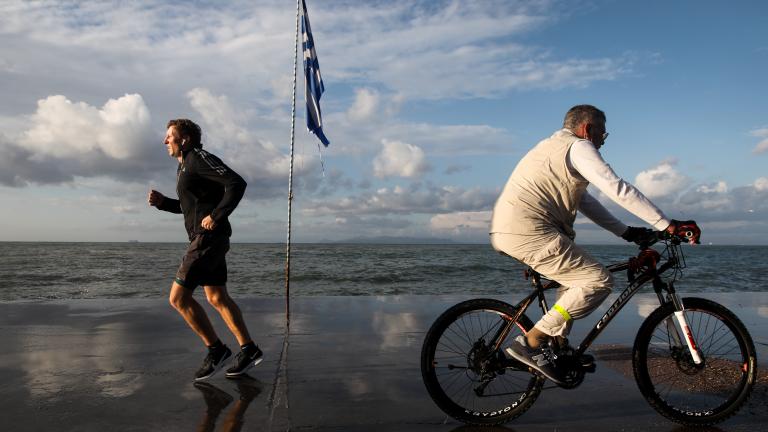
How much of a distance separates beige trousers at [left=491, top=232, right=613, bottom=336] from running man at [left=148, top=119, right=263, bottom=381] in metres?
2.15

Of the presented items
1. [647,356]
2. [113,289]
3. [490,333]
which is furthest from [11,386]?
[113,289]

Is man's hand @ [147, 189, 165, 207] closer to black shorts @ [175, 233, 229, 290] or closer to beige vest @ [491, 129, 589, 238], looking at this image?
black shorts @ [175, 233, 229, 290]

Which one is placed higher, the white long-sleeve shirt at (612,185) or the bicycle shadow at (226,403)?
the white long-sleeve shirt at (612,185)

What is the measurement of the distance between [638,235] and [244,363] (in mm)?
3013

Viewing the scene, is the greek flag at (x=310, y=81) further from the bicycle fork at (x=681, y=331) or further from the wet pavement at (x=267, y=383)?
the bicycle fork at (x=681, y=331)

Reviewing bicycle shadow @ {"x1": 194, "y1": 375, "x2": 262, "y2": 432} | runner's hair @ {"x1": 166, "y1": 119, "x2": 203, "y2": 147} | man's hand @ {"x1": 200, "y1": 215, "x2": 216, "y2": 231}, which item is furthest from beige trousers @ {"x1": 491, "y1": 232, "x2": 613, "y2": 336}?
runner's hair @ {"x1": 166, "y1": 119, "x2": 203, "y2": 147}

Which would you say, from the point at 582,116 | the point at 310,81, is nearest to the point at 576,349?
the point at 582,116

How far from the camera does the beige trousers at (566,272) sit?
9.84 feet

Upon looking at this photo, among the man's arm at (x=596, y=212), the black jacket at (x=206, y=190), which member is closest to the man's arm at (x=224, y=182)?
the black jacket at (x=206, y=190)

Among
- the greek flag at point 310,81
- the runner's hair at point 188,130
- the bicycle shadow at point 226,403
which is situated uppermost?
the greek flag at point 310,81

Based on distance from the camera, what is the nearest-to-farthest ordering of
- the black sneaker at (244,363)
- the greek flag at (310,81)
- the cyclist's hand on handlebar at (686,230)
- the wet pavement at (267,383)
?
the cyclist's hand on handlebar at (686,230) < the wet pavement at (267,383) < the black sneaker at (244,363) < the greek flag at (310,81)

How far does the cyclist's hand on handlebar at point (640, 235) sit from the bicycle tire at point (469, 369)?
0.86 meters

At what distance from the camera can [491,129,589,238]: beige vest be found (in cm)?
304

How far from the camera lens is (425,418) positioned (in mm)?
3199
